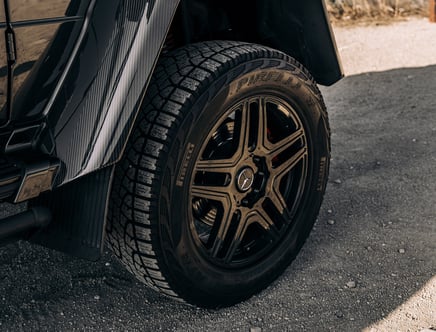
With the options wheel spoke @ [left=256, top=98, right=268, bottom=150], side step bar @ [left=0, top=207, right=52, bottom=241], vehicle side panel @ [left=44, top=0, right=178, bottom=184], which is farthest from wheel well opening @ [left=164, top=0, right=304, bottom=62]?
side step bar @ [left=0, top=207, right=52, bottom=241]

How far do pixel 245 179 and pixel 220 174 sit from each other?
0.09 metres

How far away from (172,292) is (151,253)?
0.21 metres

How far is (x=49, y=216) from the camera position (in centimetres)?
204

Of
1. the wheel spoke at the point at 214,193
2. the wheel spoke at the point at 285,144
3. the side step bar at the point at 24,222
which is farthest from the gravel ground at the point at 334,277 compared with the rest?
the side step bar at the point at 24,222

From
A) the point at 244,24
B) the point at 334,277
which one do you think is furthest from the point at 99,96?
the point at 334,277

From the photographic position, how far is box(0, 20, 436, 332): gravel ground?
2.46 metres

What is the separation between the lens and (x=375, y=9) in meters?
6.61

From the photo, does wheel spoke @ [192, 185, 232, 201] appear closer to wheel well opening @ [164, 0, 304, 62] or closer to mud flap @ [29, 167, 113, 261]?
mud flap @ [29, 167, 113, 261]

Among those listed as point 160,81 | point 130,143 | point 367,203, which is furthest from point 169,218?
point 367,203

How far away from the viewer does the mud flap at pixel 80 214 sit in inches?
79.6

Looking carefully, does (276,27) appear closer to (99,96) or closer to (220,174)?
(220,174)

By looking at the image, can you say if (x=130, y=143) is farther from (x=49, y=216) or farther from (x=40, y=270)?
(x=40, y=270)

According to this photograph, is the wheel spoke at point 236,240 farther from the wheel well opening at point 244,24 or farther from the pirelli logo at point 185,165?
the wheel well opening at point 244,24

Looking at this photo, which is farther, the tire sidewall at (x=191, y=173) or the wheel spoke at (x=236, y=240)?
the wheel spoke at (x=236, y=240)
